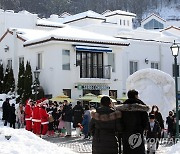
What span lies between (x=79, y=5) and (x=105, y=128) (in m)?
124

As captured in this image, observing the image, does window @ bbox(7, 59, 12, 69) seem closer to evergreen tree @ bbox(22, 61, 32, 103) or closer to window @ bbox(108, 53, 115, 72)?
evergreen tree @ bbox(22, 61, 32, 103)

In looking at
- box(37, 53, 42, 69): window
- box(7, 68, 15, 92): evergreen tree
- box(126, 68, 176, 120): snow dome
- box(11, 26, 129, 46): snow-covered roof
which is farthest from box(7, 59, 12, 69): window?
box(126, 68, 176, 120): snow dome

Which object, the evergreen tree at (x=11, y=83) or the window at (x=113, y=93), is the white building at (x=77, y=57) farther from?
the evergreen tree at (x=11, y=83)

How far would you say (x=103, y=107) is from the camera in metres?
8.15

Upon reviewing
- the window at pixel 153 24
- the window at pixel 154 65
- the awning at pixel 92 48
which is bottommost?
the window at pixel 154 65

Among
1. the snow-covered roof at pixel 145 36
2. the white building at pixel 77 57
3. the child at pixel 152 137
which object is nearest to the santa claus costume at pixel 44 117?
the child at pixel 152 137

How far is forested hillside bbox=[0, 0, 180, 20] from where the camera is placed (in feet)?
345

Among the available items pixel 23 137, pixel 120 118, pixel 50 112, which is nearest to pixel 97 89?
pixel 50 112

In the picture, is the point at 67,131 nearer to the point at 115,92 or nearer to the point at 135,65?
the point at 115,92

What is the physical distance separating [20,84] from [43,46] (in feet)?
11.9

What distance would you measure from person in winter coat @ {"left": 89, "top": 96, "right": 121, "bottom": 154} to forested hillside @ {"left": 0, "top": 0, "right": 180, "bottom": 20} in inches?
3524

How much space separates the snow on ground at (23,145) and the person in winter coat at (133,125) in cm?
427

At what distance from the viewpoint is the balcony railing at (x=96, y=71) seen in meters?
35.8

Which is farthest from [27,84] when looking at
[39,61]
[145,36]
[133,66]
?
[145,36]
